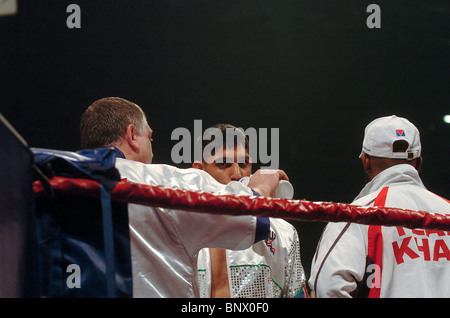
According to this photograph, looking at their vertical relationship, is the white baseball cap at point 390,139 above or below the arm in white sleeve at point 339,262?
above

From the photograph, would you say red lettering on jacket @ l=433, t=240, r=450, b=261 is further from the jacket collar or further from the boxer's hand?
the boxer's hand

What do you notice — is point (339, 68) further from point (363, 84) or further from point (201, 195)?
point (201, 195)

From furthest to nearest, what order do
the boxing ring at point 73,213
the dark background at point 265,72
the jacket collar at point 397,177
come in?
the dark background at point 265,72 < the jacket collar at point 397,177 < the boxing ring at point 73,213

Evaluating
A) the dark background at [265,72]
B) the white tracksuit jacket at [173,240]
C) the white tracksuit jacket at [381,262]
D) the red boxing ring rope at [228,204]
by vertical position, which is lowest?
the white tracksuit jacket at [381,262]

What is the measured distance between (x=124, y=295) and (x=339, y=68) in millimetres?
2658

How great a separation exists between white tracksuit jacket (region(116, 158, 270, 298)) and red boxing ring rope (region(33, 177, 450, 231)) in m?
0.06

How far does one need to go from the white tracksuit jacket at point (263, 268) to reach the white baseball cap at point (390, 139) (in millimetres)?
409

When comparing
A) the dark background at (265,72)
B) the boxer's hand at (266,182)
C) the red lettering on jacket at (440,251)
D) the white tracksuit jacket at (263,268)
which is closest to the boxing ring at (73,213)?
the boxer's hand at (266,182)

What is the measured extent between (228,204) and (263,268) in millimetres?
813

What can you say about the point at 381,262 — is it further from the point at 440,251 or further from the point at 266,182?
the point at 266,182

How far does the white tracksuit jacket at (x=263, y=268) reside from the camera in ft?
5.24

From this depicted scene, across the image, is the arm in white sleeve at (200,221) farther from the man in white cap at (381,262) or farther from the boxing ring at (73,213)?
the man in white cap at (381,262)

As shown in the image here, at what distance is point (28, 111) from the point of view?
294 cm

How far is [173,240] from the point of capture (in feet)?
3.18
